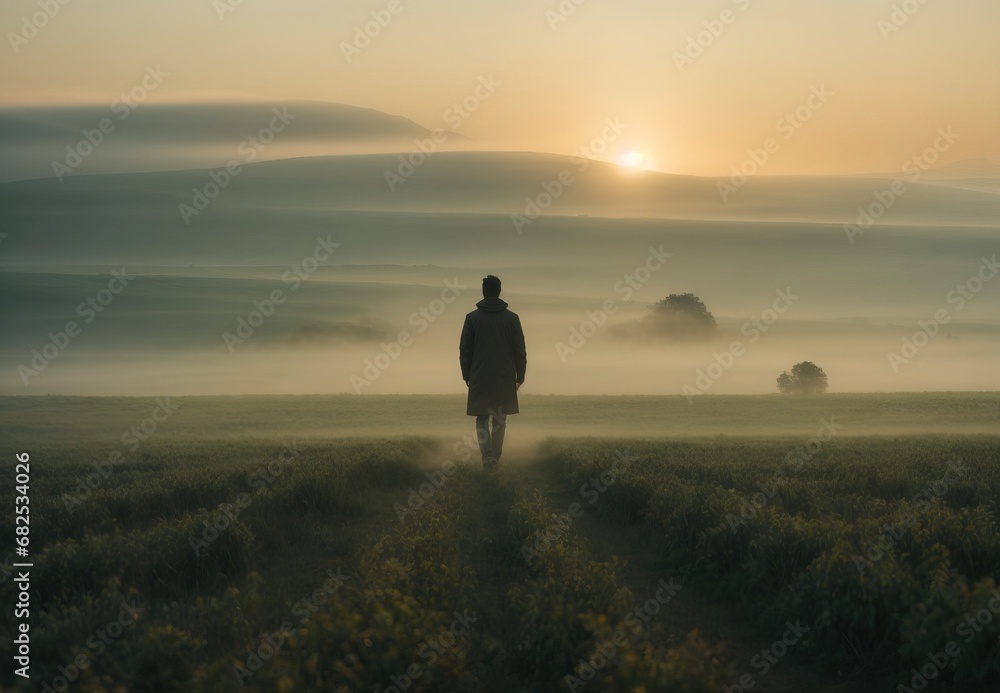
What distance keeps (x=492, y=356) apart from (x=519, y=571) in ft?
23.9

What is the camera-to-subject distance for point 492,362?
642 inches

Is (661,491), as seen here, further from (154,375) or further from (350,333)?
(350,333)

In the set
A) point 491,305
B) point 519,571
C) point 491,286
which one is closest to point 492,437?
point 491,305

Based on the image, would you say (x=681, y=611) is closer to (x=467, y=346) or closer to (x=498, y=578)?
(x=498, y=578)

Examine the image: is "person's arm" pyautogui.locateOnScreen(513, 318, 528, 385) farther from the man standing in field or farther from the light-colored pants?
the light-colored pants

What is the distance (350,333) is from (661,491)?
317 ft

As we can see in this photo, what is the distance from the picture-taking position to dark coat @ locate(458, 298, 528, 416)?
1627 centimetres

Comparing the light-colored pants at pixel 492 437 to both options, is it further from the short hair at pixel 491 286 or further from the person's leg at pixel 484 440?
the short hair at pixel 491 286

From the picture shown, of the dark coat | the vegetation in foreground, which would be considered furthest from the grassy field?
the dark coat

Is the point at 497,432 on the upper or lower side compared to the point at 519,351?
lower

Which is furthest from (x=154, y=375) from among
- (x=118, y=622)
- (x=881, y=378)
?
(x=118, y=622)

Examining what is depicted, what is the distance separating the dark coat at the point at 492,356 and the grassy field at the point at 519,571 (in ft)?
4.42

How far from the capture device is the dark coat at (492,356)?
640 inches

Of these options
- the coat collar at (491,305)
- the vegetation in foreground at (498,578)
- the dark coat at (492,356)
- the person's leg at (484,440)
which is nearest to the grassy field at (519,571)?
the vegetation in foreground at (498,578)
